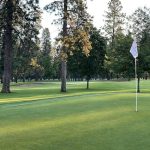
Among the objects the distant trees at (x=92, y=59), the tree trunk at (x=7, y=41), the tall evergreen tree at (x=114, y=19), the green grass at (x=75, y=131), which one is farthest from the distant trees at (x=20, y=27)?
the tall evergreen tree at (x=114, y=19)

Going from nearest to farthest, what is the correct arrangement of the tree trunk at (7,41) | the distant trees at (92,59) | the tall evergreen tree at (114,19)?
the tree trunk at (7,41)
the distant trees at (92,59)
the tall evergreen tree at (114,19)

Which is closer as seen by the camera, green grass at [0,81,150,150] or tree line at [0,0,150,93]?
green grass at [0,81,150,150]

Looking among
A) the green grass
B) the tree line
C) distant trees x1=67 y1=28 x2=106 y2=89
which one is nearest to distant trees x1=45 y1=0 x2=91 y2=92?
the tree line

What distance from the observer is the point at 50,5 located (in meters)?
51.7

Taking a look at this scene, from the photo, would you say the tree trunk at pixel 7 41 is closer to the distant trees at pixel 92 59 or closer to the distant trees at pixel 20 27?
the distant trees at pixel 20 27

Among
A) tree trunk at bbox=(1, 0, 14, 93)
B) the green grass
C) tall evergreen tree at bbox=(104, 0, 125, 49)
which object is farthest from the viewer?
tall evergreen tree at bbox=(104, 0, 125, 49)

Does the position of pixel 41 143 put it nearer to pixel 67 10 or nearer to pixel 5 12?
pixel 5 12

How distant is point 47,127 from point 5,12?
3505 cm

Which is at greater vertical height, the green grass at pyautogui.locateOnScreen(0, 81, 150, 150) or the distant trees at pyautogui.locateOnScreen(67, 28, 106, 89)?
the distant trees at pyautogui.locateOnScreen(67, 28, 106, 89)

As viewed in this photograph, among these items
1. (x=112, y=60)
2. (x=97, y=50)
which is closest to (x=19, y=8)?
(x=112, y=60)

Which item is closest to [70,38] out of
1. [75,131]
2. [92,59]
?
[92,59]

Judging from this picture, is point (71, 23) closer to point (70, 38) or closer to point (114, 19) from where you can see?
point (70, 38)

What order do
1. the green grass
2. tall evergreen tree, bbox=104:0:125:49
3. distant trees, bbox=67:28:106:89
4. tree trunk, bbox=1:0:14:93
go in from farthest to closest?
tall evergreen tree, bbox=104:0:125:49 → distant trees, bbox=67:28:106:89 → tree trunk, bbox=1:0:14:93 → the green grass

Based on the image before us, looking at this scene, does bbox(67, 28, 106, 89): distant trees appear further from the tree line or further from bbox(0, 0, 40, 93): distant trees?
bbox(0, 0, 40, 93): distant trees
